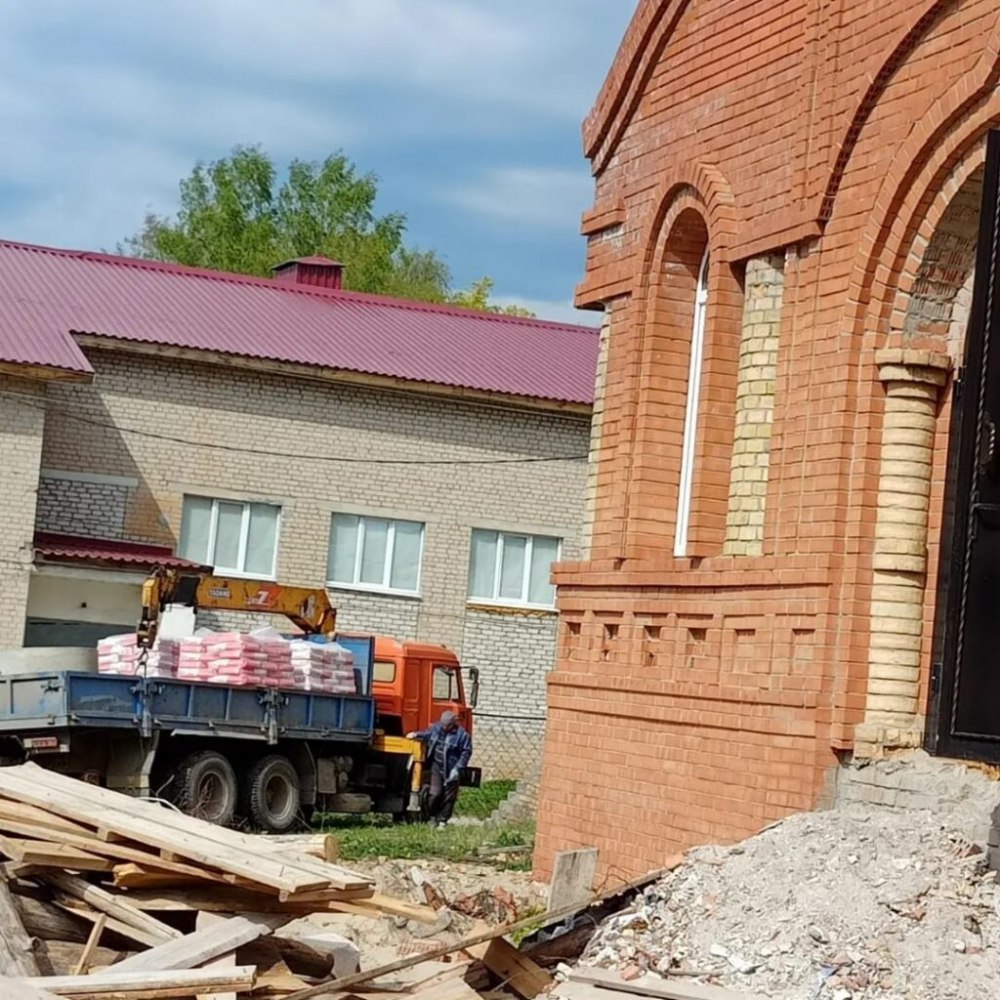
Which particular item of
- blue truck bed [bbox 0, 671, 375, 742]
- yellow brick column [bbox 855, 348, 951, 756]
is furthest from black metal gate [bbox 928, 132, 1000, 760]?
blue truck bed [bbox 0, 671, 375, 742]

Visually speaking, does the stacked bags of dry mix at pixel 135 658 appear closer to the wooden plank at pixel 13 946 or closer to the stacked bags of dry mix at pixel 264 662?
the stacked bags of dry mix at pixel 264 662

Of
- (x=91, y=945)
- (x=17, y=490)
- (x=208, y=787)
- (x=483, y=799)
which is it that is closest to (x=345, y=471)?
(x=17, y=490)

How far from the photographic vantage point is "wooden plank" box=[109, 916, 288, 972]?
8203 millimetres

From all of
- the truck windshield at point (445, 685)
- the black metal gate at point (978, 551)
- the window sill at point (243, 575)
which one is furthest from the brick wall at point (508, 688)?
the black metal gate at point (978, 551)

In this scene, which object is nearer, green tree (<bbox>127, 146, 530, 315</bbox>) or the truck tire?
the truck tire

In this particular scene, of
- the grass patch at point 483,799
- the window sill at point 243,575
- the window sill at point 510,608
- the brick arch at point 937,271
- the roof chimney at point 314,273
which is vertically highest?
the roof chimney at point 314,273

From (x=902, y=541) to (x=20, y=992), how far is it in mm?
5192

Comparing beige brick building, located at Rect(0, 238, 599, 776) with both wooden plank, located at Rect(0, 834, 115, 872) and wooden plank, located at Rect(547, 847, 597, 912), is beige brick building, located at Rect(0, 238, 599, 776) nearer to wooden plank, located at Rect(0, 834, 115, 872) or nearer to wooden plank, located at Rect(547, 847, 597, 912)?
wooden plank, located at Rect(547, 847, 597, 912)

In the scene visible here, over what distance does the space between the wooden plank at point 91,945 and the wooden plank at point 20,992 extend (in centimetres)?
102

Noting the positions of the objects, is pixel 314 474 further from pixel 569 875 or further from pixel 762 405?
pixel 569 875

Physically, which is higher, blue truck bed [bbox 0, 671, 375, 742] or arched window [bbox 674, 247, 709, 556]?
arched window [bbox 674, 247, 709, 556]

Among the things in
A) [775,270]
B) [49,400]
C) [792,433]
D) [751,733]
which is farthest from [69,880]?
[49,400]

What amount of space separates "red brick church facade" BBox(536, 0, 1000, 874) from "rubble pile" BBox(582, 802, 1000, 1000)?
833mm

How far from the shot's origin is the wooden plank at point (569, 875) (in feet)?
32.9
